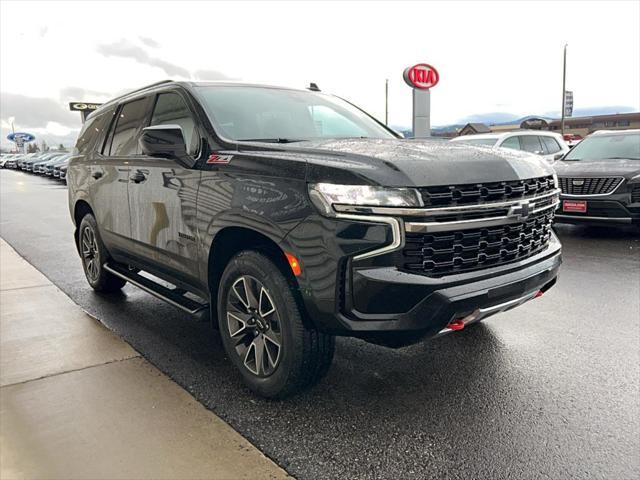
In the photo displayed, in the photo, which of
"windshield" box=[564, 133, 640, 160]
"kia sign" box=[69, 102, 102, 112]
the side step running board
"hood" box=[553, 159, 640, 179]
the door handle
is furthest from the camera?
"kia sign" box=[69, 102, 102, 112]

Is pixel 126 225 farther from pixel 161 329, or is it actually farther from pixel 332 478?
pixel 332 478

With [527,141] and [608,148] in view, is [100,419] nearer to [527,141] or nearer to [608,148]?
[608,148]

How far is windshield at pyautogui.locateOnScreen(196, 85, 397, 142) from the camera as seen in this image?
11.5ft

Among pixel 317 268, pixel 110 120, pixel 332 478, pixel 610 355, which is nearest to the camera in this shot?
pixel 332 478

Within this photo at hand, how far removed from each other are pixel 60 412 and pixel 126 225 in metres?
1.81

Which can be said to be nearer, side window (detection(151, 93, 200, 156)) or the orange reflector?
the orange reflector

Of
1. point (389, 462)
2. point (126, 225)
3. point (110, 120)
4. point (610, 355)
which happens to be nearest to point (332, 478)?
point (389, 462)

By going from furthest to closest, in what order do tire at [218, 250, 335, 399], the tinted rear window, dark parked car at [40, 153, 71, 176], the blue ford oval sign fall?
the blue ford oval sign
dark parked car at [40, 153, 71, 176]
the tinted rear window
tire at [218, 250, 335, 399]

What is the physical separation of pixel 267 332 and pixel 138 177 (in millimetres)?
1891

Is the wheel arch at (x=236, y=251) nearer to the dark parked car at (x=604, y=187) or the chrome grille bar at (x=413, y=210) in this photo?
the chrome grille bar at (x=413, y=210)

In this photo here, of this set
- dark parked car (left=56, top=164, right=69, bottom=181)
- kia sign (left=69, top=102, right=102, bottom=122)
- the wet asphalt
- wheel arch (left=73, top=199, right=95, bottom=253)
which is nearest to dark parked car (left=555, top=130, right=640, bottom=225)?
the wet asphalt

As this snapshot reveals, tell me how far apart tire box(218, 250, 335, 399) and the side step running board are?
0.37 m

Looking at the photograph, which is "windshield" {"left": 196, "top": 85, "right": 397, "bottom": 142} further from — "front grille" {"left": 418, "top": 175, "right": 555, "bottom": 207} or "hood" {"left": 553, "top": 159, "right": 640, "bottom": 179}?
"hood" {"left": 553, "top": 159, "right": 640, "bottom": 179}

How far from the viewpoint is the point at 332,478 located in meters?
2.36
